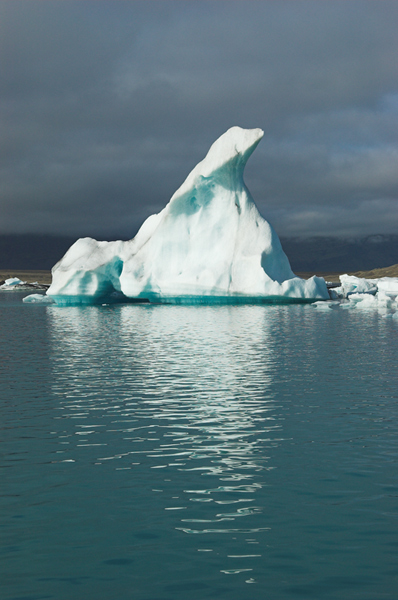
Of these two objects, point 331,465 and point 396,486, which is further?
point 331,465

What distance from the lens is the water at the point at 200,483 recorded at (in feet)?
13.8

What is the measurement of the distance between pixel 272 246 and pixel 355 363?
71.8ft

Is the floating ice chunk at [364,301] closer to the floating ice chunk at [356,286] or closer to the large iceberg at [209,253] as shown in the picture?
the large iceberg at [209,253]

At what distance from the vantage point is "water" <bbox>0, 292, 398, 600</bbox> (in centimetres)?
420

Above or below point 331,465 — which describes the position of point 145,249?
above

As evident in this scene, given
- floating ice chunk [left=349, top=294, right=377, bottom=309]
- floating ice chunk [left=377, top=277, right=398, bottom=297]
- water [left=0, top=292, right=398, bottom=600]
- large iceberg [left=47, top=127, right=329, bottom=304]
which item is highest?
large iceberg [left=47, top=127, right=329, bottom=304]

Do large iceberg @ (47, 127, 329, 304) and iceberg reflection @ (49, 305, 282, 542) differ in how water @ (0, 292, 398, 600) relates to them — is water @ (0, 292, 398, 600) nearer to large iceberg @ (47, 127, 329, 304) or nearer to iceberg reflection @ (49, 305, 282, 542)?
iceberg reflection @ (49, 305, 282, 542)

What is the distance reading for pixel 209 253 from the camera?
37.0 m

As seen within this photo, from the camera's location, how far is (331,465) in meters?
6.53

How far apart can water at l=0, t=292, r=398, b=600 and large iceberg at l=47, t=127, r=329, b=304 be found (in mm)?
22002

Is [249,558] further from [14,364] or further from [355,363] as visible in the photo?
[14,364]

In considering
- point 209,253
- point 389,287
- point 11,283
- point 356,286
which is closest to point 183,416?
point 209,253

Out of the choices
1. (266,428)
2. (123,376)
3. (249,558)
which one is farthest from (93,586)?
(123,376)

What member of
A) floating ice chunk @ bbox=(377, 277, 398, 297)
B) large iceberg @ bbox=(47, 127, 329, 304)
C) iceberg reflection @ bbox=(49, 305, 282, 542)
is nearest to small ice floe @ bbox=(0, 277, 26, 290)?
large iceberg @ bbox=(47, 127, 329, 304)
